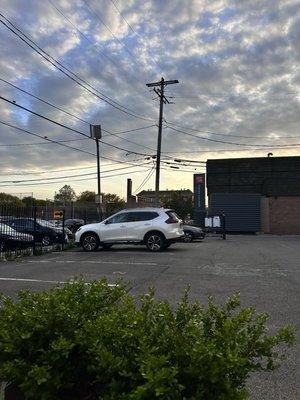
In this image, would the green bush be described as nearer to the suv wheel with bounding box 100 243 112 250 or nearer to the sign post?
the suv wheel with bounding box 100 243 112 250

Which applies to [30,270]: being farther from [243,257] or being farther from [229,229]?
[229,229]

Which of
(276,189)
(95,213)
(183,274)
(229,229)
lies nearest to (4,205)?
(183,274)

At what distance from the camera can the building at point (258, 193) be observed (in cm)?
4528

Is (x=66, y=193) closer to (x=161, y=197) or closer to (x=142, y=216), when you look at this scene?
(x=161, y=197)

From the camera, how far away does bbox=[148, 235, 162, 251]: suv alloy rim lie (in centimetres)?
2003

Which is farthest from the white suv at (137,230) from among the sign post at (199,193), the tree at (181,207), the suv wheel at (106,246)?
the tree at (181,207)

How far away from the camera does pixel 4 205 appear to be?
18.4 m

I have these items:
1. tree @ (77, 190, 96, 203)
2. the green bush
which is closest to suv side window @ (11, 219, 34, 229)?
the green bush

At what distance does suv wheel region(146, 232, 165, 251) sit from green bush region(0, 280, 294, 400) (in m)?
17.0

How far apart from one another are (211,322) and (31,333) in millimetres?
1092

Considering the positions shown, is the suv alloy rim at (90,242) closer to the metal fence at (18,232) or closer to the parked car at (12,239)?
the metal fence at (18,232)

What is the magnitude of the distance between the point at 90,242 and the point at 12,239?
3.36 meters

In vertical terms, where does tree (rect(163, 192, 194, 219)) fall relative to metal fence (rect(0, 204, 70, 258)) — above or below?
above

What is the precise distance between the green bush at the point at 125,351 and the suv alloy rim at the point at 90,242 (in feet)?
58.1
